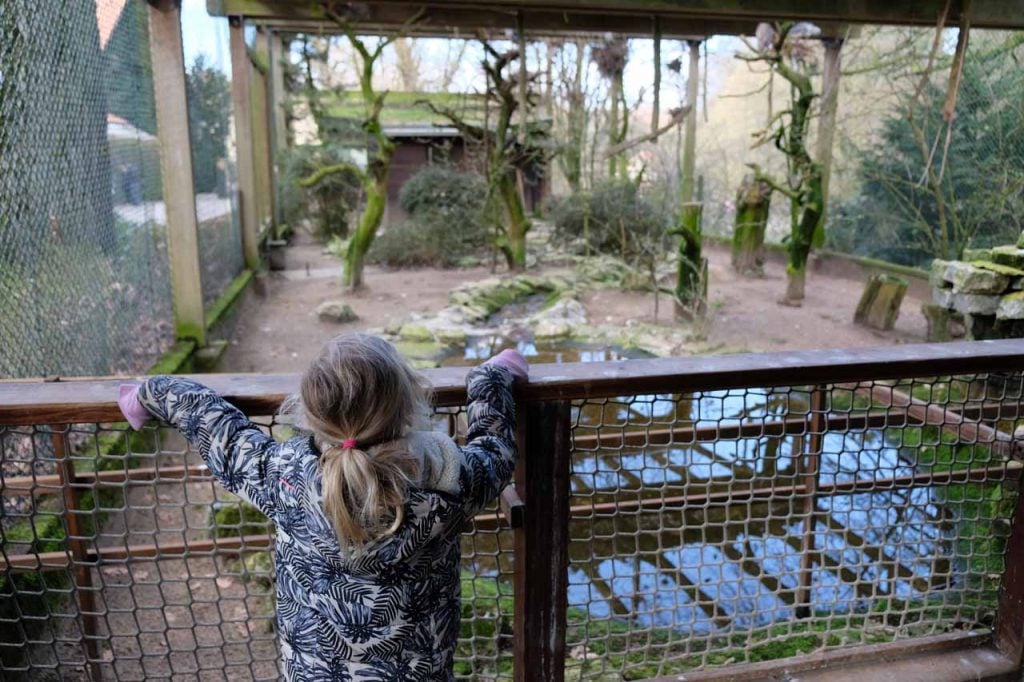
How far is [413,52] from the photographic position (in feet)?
73.3

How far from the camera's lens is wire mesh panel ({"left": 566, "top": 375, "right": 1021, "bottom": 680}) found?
5.86ft

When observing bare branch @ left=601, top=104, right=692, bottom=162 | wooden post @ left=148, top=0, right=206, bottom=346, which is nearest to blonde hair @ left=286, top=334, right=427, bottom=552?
wooden post @ left=148, top=0, right=206, bottom=346

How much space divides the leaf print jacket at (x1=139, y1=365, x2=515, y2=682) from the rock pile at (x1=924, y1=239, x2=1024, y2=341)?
5168 millimetres

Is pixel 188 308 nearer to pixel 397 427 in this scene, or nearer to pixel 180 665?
pixel 180 665

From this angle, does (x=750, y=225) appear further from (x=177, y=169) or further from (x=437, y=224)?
(x=177, y=169)

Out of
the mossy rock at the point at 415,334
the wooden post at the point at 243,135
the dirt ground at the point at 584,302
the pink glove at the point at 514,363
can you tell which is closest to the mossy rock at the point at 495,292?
the dirt ground at the point at 584,302

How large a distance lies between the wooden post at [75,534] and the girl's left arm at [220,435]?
20 cm

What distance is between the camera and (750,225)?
1077 cm

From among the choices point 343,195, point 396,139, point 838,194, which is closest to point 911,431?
point 838,194

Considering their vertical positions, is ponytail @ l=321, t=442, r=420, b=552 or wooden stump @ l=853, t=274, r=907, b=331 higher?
ponytail @ l=321, t=442, r=420, b=552

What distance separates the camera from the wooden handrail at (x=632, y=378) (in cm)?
129

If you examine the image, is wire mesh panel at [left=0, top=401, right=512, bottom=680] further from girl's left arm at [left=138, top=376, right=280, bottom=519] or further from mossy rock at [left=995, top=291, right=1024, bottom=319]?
mossy rock at [left=995, top=291, right=1024, bottom=319]

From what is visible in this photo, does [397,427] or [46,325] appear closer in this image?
[397,427]

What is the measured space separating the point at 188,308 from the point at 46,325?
230 cm
